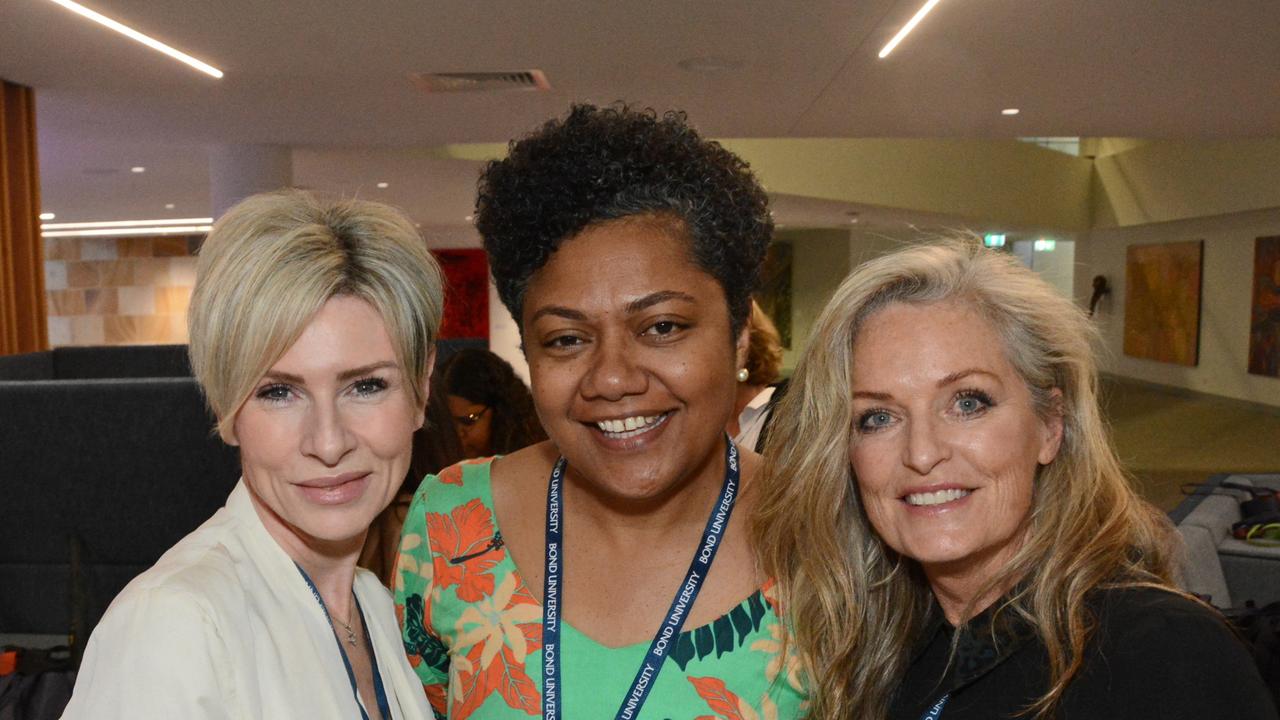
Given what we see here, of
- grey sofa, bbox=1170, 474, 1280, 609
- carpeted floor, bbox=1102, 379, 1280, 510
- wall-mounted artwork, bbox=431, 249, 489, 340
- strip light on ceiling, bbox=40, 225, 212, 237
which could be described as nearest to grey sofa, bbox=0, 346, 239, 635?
grey sofa, bbox=1170, 474, 1280, 609

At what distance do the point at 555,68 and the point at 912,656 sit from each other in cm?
507

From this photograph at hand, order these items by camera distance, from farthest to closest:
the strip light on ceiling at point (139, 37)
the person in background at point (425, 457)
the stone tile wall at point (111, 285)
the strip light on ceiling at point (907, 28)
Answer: the stone tile wall at point (111, 285), the strip light on ceiling at point (907, 28), the strip light on ceiling at point (139, 37), the person in background at point (425, 457)

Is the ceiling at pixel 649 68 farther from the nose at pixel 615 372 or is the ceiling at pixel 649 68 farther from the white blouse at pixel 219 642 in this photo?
the white blouse at pixel 219 642

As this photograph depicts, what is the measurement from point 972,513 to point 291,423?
939 millimetres

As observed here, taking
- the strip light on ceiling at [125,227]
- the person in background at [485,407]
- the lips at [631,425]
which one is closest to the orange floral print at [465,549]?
the lips at [631,425]

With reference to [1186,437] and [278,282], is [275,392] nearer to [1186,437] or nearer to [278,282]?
[278,282]

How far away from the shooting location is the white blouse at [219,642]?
1045 millimetres

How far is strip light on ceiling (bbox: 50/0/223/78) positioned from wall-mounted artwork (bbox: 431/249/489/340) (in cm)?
1367

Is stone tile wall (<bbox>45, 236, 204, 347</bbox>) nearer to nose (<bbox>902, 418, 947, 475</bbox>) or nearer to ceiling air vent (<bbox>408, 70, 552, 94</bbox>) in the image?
ceiling air vent (<bbox>408, 70, 552, 94</bbox>)

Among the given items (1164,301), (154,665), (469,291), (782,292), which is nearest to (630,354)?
(154,665)

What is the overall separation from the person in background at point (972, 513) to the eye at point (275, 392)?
29.9 inches

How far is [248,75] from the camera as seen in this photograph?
20.0 ft

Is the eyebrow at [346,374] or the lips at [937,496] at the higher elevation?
the eyebrow at [346,374]

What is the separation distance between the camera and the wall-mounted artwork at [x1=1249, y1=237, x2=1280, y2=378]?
1311 cm
